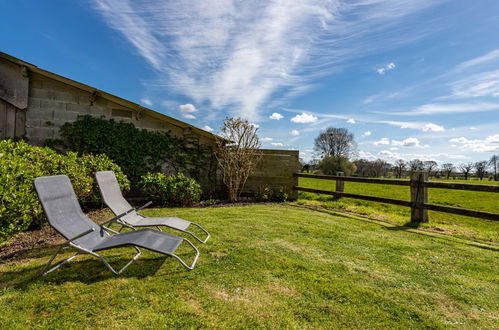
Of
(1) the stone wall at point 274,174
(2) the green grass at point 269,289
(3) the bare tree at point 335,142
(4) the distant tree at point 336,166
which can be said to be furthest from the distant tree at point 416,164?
(2) the green grass at point 269,289

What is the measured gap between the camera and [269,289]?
9.03 feet

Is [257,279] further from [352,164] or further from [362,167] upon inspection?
[362,167]

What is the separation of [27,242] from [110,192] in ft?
4.84

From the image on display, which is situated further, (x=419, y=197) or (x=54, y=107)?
(x=54, y=107)

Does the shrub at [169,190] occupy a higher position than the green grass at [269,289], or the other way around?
the shrub at [169,190]

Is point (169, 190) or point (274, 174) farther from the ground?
point (274, 174)

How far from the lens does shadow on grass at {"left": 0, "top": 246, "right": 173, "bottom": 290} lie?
2.86 meters

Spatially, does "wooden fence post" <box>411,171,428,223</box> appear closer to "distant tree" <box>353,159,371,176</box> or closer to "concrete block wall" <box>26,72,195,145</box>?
"concrete block wall" <box>26,72,195,145</box>

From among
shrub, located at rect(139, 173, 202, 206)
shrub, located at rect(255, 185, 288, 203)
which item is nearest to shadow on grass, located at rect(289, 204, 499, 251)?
shrub, located at rect(255, 185, 288, 203)

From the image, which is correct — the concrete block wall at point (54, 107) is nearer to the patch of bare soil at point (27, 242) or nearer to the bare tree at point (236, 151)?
the bare tree at point (236, 151)

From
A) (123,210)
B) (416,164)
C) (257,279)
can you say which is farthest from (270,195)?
(416,164)

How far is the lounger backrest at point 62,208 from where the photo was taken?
298 centimetres

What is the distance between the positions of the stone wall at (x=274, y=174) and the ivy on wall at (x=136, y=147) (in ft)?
5.72

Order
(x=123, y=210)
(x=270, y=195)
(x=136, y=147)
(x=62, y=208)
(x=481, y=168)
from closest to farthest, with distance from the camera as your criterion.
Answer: (x=62, y=208) < (x=123, y=210) < (x=136, y=147) < (x=270, y=195) < (x=481, y=168)
